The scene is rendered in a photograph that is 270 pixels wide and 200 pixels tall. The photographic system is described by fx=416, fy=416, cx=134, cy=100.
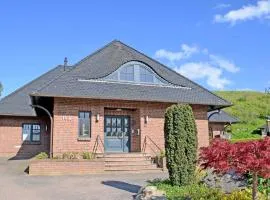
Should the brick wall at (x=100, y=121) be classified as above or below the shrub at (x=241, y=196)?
above

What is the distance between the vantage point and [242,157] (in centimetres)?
824

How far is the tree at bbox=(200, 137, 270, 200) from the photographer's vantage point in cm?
809

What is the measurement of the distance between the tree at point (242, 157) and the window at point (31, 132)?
21527mm

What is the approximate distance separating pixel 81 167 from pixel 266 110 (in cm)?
3410

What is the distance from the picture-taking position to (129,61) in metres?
23.3

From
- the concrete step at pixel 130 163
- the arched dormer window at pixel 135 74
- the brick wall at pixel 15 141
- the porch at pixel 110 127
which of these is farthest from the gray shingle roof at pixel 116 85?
the brick wall at pixel 15 141

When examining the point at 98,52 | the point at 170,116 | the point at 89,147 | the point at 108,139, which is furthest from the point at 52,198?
the point at 98,52

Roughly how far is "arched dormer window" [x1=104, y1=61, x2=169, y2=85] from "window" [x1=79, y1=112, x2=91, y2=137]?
8.86 ft

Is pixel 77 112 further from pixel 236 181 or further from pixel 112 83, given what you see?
pixel 236 181

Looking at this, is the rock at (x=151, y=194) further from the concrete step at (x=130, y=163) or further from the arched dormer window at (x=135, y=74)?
the arched dormer window at (x=135, y=74)

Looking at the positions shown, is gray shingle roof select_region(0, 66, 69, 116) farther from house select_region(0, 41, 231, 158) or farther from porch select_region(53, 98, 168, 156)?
porch select_region(53, 98, 168, 156)

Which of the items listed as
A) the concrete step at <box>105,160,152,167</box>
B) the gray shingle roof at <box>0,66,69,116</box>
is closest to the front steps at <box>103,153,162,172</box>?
the concrete step at <box>105,160,152,167</box>

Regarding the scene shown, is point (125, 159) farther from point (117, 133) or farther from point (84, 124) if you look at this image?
point (117, 133)

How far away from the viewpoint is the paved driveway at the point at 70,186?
40.8 feet
